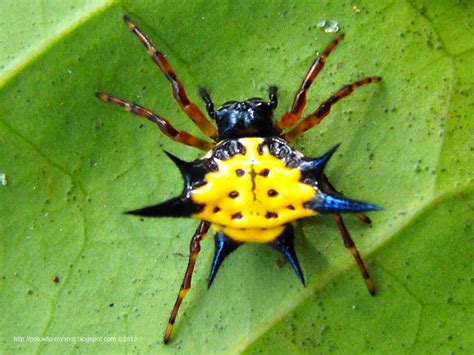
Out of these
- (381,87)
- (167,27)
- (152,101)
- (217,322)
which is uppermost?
(167,27)

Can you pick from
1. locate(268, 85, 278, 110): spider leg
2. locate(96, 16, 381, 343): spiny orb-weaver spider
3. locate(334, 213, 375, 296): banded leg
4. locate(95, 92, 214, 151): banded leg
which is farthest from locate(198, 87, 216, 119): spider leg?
locate(334, 213, 375, 296): banded leg

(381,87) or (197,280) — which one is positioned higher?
(381,87)

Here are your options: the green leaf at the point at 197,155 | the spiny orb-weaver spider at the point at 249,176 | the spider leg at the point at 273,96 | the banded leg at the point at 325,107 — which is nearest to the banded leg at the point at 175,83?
the spiny orb-weaver spider at the point at 249,176

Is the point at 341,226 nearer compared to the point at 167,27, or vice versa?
the point at 341,226

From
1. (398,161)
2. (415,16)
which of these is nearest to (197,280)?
(398,161)

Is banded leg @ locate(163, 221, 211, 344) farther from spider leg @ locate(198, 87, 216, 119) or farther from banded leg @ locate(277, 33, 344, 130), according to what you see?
banded leg @ locate(277, 33, 344, 130)

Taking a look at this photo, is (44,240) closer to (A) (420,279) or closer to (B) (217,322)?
(B) (217,322)
